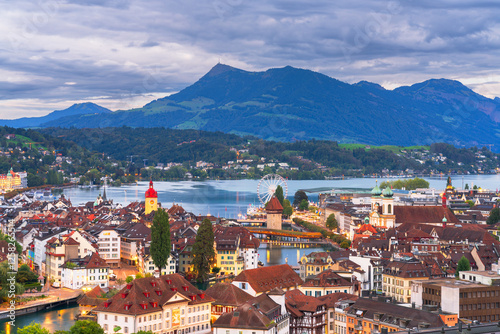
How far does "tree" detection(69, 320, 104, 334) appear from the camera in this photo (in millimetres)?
28656

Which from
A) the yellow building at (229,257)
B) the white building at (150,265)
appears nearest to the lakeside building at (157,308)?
the white building at (150,265)

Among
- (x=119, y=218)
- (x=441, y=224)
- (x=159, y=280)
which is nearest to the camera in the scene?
(x=159, y=280)

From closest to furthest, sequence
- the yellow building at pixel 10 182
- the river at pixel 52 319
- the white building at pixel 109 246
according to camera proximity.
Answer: the river at pixel 52 319
the white building at pixel 109 246
the yellow building at pixel 10 182

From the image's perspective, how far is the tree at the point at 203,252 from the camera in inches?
2028

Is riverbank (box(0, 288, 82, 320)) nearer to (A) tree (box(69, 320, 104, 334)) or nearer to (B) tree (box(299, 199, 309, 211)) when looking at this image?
(A) tree (box(69, 320, 104, 334))

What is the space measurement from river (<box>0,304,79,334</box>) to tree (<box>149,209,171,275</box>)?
9217mm

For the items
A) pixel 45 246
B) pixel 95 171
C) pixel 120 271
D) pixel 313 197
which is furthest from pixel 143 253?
pixel 95 171

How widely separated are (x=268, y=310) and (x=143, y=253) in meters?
25.1

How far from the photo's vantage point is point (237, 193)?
6166 inches

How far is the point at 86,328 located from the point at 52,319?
10606 millimetres

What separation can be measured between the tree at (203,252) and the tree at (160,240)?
2.35 metres

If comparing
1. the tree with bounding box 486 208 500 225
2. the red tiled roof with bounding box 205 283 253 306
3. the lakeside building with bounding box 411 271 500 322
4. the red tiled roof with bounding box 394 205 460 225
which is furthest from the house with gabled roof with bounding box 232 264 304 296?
the tree with bounding box 486 208 500 225

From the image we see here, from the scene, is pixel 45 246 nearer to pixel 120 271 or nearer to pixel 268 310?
pixel 120 271

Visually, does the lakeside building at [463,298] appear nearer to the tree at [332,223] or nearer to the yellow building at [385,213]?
Result: the yellow building at [385,213]
